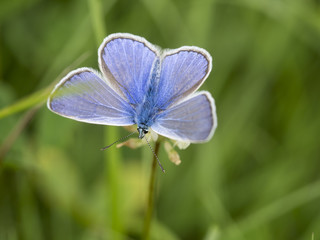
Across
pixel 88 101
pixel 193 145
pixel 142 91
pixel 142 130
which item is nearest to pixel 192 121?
pixel 142 130

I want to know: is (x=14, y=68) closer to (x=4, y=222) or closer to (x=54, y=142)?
(x=54, y=142)

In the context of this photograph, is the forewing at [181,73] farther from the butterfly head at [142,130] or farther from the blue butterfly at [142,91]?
the butterfly head at [142,130]

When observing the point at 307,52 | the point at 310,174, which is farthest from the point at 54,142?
the point at 307,52

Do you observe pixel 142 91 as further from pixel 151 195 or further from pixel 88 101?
pixel 151 195

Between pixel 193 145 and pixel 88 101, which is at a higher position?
pixel 193 145

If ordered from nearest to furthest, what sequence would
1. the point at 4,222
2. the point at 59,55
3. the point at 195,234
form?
the point at 4,222 < the point at 195,234 < the point at 59,55

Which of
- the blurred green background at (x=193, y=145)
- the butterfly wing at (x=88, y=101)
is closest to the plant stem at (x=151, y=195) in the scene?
the butterfly wing at (x=88, y=101)
